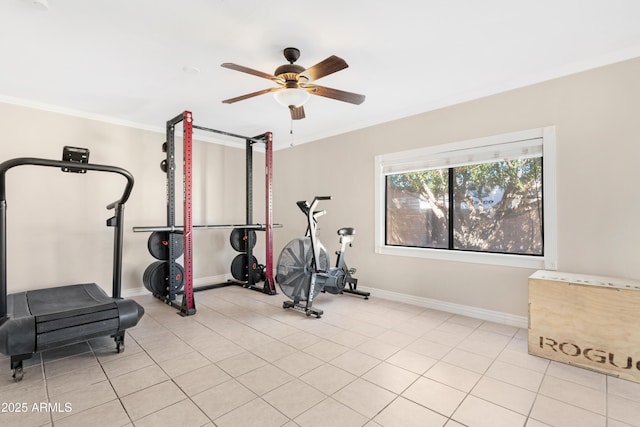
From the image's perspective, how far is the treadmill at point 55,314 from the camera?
2.16 metres

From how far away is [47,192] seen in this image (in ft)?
12.4

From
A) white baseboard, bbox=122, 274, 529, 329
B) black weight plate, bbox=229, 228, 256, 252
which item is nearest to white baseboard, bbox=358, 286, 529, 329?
white baseboard, bbox=122, 274, 529, 329

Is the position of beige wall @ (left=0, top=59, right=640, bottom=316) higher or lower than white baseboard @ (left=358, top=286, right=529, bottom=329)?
higher

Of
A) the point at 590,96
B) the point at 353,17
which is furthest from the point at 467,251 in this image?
the point at 353,17

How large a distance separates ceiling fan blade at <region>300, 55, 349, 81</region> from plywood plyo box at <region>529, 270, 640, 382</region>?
2376mm

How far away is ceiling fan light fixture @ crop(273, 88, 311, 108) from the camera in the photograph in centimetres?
253

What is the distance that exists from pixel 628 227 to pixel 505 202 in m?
1.02

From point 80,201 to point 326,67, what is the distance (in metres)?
3.79

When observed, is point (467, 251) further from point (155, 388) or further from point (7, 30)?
point (7, 30)

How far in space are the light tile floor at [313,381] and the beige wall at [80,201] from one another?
1.57 m

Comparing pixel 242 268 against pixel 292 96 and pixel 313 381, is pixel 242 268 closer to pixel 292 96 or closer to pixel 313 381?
pixel 313 381

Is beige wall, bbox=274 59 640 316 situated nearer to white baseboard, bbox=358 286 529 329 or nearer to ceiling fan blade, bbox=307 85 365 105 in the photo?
white baseboard, bbox=358 286 529 329

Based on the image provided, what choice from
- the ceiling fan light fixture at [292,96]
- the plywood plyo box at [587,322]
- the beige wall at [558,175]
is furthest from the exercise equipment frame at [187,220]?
the plywood plyo box at [587,322]

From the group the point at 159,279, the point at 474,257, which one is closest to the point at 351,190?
the point at 474,257
